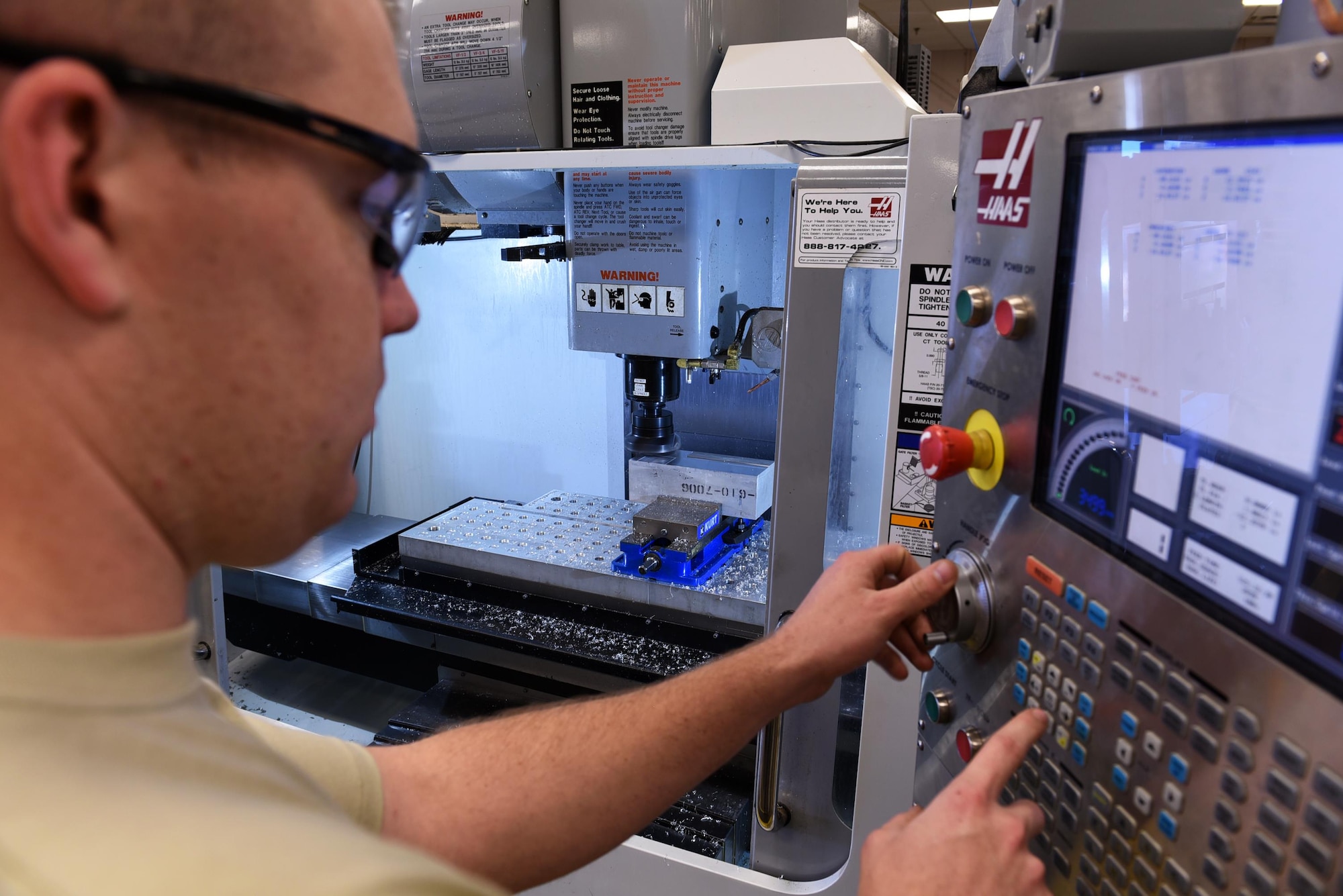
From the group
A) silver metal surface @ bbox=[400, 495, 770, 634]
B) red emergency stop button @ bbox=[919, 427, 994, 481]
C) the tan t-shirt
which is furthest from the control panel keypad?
silver metal surface @ bbox=[400, 495, 770, 634]

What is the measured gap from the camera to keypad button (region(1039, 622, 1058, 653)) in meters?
0.62

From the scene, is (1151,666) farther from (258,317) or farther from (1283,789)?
(258,317)

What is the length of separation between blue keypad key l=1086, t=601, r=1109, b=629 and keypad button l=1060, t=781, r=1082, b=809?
0.40ft

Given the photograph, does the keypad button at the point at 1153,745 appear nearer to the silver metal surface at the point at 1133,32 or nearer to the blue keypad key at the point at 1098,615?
the blue keypad key at the point at 1098,615

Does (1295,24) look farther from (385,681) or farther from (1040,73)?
(385,681)

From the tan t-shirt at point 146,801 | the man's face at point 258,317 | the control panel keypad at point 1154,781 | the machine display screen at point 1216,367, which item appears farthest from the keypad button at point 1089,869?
the man's face at point 258,317

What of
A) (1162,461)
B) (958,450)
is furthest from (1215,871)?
(958,450)

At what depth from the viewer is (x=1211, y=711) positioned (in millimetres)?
472

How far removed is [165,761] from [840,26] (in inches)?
61.4

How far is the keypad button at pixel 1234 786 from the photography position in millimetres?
456

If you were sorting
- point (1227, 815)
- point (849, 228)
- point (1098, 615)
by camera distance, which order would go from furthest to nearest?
point (849, 228), point (1098, 615), point (1227, 815)

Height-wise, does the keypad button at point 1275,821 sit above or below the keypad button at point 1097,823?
above

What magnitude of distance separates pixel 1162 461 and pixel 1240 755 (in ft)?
0.55

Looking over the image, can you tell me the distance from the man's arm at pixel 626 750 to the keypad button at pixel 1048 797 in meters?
0.19
